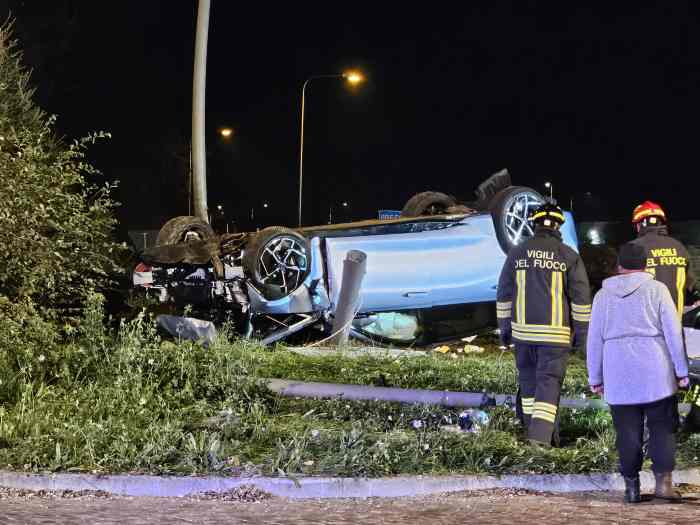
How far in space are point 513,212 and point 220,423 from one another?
7182 millimetres

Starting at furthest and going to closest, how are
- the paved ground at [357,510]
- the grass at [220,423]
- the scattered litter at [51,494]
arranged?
1. the grass at [220,423]
2. the scattered litter at [51,494]
3. the paved ground at [357,510]

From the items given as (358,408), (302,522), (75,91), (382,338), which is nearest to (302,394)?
(358,408)

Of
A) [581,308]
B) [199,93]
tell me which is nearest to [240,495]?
[581,308]

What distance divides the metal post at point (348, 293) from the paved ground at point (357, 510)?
20.6 feet

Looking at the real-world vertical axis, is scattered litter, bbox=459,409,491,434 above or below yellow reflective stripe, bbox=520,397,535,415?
below

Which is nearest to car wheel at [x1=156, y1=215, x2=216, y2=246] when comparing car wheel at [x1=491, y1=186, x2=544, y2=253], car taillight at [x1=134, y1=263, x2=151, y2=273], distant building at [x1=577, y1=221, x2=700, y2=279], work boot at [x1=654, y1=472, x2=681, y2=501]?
car taillight at [x1=134, y1=263, x2=151, y2=273]

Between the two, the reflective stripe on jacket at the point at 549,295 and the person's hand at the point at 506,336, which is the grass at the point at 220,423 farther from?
the reflective stripe on jacket at the point at 549,295

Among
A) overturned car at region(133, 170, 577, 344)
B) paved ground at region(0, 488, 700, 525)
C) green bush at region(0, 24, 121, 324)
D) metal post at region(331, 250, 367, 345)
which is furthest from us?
metal post at region(331, 250, 367, 345)

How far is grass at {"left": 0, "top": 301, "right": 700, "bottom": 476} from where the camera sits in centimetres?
598

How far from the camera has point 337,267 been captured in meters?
11.9

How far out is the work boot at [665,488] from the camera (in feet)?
17.9

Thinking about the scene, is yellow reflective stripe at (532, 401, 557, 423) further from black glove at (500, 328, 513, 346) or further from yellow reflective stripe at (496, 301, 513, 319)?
yellow reflective stripe at (496, 301, 513, 319)

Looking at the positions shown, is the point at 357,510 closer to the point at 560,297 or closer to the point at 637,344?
the point at 637,344

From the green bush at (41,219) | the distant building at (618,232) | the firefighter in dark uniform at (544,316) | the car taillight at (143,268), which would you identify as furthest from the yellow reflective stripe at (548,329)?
the distant building at (618,232)
